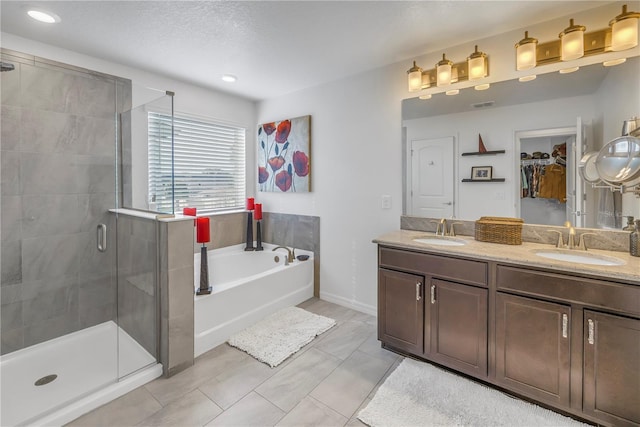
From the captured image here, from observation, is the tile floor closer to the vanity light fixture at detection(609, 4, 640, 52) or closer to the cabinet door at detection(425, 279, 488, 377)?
the cabinet door at detection(425, 279, 488, 377)

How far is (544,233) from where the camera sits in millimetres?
2074

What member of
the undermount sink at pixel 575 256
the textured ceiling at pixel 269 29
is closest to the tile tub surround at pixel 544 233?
the undermount sink at pixel 575 256

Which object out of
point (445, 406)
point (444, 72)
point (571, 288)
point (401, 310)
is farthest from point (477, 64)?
point (445, 406)

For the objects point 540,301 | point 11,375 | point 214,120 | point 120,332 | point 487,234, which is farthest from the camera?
point 214,120

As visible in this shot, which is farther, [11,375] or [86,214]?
[86,214]

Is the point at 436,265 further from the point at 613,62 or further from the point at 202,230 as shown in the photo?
the point at 202,230

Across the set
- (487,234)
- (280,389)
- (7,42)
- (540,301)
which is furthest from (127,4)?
(540,301)

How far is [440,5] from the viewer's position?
1836mm

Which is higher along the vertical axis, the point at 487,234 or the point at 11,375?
the point at 487,234

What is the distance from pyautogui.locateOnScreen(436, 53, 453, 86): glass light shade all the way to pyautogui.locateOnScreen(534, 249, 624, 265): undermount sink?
1462mm

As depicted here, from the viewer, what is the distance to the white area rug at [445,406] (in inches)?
62.5

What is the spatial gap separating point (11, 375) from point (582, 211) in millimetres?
4015

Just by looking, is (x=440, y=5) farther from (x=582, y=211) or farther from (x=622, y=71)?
(x=582, y=211)

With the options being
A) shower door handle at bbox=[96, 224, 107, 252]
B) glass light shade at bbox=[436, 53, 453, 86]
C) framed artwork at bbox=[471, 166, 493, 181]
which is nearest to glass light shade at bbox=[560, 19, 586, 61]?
glass light shade at bbox=[436, 53, 453, 86]
